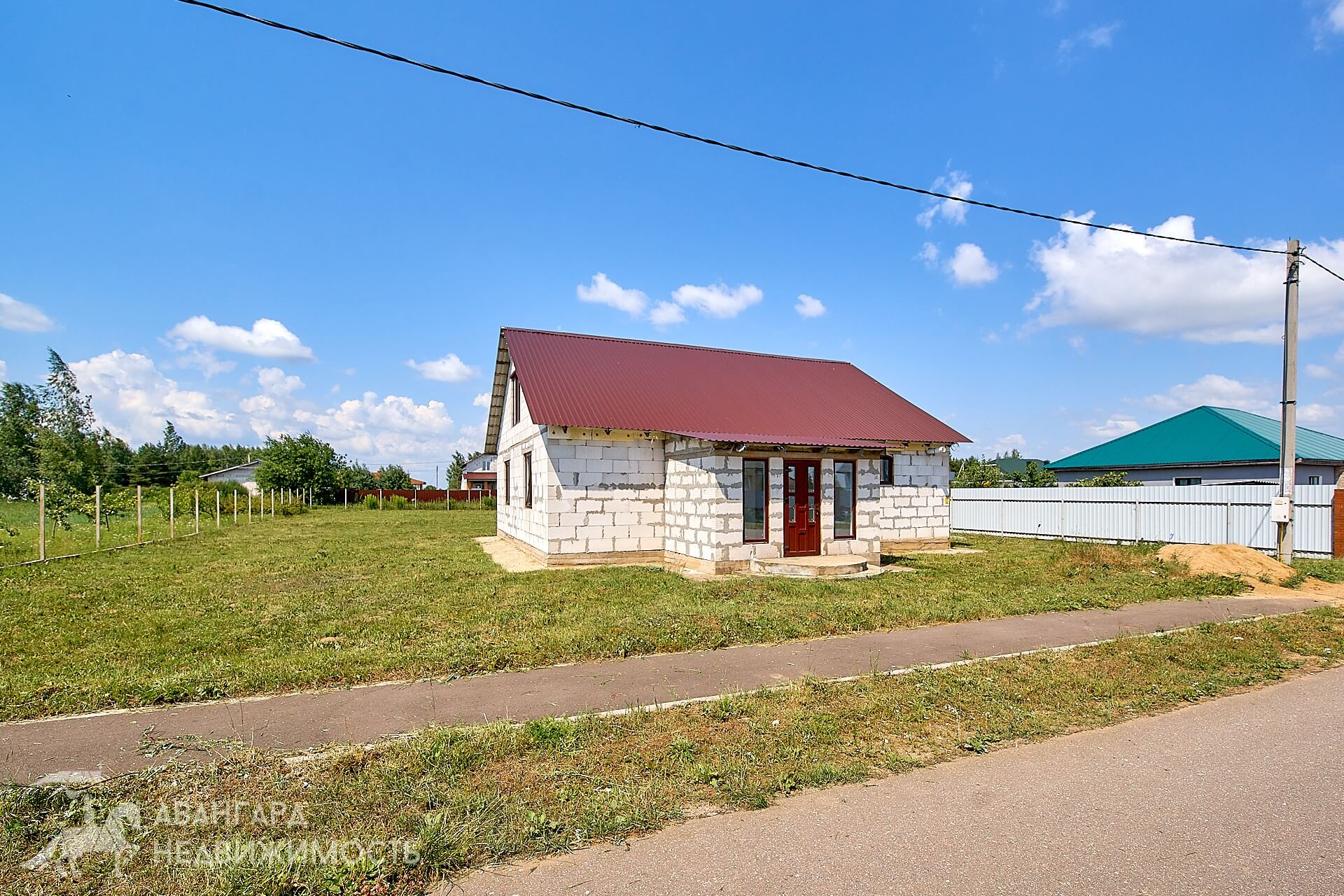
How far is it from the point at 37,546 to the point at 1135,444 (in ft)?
137

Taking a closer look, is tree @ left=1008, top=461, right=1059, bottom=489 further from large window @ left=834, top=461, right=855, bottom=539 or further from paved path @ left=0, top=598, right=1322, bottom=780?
paved path @ left=0, top=598, right=1322, bottom=780

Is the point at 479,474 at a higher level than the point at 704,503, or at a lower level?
lower

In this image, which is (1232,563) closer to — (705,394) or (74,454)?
(705,394)

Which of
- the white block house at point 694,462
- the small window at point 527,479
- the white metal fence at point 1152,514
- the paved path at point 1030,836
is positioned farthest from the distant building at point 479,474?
the paved path at point 1030,836

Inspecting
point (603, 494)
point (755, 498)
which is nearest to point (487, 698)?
point (755, 498)

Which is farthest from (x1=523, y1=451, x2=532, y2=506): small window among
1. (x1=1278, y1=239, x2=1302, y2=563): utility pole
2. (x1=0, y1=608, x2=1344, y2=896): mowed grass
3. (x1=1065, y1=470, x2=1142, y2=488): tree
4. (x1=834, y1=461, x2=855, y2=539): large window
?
(x1=1065, y1=470, x2=1142, y2=488): tree

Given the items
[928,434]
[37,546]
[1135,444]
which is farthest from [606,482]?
[1135,444]

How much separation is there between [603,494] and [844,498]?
5.49 m

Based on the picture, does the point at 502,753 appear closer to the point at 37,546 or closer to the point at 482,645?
the point at 482,645

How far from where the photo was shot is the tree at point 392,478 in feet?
243

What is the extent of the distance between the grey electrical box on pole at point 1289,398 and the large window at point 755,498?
1073cm

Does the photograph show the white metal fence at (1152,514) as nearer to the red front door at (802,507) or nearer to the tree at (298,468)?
the red front door at (802,507)

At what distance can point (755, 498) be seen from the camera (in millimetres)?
14031

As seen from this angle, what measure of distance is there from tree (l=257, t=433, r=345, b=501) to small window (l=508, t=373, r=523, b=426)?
33362mm
